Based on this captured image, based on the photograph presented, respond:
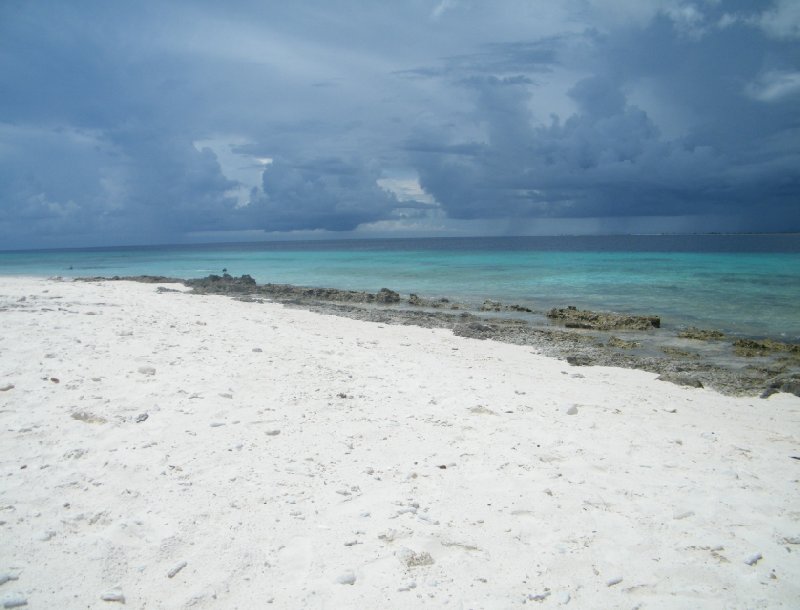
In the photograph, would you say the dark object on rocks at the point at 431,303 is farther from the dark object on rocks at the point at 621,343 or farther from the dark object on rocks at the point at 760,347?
the dark object on rocks at the point at 760,347

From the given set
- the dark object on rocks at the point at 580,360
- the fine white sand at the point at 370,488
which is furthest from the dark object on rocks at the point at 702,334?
the fine white sand at the point at 370,488

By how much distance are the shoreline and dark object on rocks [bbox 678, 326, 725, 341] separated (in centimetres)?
3

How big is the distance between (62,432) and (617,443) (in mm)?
6535

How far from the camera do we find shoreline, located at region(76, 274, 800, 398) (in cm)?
1076

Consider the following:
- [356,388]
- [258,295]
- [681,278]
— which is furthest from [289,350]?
[681,278]

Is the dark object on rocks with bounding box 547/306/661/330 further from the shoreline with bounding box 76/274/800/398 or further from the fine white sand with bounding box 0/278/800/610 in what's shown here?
the fine white sand with bounding box 0/278/800/610

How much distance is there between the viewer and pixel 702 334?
15.3 meters

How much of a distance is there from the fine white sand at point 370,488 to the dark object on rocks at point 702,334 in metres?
6.76

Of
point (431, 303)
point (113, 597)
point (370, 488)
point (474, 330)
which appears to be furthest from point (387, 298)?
point (113, 597)

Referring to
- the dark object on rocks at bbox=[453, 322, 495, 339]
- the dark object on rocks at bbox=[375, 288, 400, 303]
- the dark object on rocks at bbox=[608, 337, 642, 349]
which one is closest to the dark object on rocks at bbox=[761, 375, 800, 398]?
the dark object on rocks at bbox=[608, 337, 642, 349]

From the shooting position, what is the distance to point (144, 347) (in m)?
9.02

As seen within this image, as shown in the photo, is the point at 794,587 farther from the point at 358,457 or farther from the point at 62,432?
the point at 62,432

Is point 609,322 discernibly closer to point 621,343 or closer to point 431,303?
point 621,343

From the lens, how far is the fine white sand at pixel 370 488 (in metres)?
3.61
